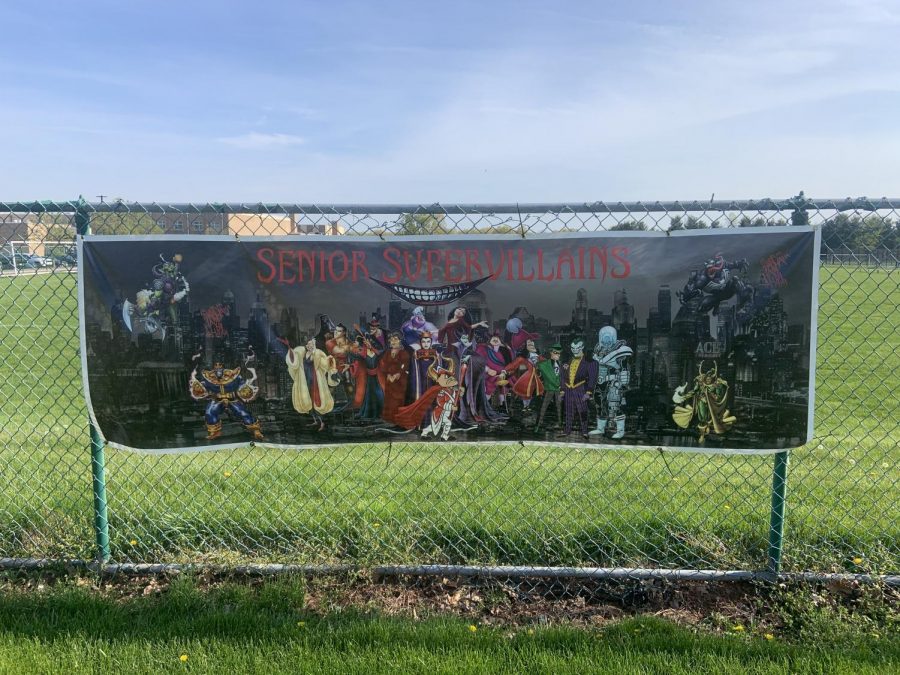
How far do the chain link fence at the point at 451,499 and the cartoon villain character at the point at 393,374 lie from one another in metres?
0.35

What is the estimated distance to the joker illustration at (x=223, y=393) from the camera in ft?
10.9

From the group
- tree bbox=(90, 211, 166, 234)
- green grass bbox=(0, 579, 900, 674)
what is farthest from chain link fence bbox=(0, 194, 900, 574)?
green grass bbox=(0, 579, 900, 674)

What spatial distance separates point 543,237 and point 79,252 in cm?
247

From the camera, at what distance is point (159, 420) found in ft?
11.1

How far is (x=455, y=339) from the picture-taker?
10.5ft

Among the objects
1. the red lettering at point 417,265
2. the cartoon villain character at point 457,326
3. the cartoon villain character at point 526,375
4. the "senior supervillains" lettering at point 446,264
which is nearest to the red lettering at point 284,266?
Answer: the "senior supervillains" lettering at point 446,264

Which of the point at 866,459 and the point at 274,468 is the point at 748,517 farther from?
the point at 274,468

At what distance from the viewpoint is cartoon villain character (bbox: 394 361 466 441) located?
3248mm

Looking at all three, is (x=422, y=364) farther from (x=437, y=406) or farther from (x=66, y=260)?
(x=66, y=260)

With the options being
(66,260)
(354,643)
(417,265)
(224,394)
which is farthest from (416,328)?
(66,260)

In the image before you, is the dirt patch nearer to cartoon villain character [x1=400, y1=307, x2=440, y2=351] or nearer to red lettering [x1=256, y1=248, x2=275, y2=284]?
cartoon villain character [x1=400, y1=307, x2=440, y2=351]

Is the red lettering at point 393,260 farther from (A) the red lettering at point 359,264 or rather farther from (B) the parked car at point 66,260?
(B) the parked car at point 66,260

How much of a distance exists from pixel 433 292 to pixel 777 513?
2.15m

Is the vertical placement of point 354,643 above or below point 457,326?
below
